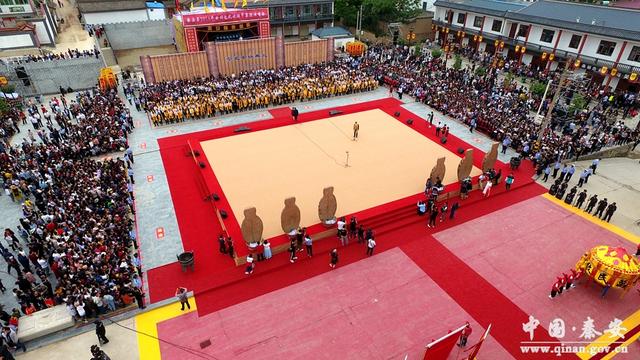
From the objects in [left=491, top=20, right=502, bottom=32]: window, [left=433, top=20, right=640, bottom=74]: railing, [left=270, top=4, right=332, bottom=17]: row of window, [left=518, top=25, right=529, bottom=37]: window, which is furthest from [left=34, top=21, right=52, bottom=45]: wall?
[left=518, top=25, right=529, bottom=37]: window

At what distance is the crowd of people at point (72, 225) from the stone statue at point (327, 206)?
8327 mm

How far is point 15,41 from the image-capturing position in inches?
1569

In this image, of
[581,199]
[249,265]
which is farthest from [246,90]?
[581,199]

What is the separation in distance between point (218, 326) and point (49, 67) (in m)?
33.0

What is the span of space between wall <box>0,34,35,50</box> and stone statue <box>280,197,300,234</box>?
41.1 m

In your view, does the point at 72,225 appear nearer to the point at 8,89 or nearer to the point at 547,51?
the point at 8,89

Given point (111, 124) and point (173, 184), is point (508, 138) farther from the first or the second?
point (111, 124)

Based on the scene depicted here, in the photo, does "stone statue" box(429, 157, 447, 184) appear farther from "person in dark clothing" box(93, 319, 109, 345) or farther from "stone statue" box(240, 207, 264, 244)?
"person in dark clothing" box(93, 319, 109, 345)

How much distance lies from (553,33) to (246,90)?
32.3 metres

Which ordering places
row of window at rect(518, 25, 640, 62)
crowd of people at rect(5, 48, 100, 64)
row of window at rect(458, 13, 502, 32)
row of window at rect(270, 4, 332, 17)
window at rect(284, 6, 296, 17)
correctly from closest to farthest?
row of window at rect(518, 25, 640, 62), crowd of people at rect(5, 48, 100, 64), row of window at rect(458, 13, 502, 32), row of window at rect(270, 4, 332, 17), window at rect(284, 6, 296, 17)

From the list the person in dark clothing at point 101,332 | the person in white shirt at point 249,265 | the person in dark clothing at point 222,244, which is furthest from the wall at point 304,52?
the person in dark clothing at point 101,332

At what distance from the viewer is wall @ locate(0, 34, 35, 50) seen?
39188 mm

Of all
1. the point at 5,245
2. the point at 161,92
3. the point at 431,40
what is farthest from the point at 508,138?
the point at 431,40

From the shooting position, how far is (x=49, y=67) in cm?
3425
